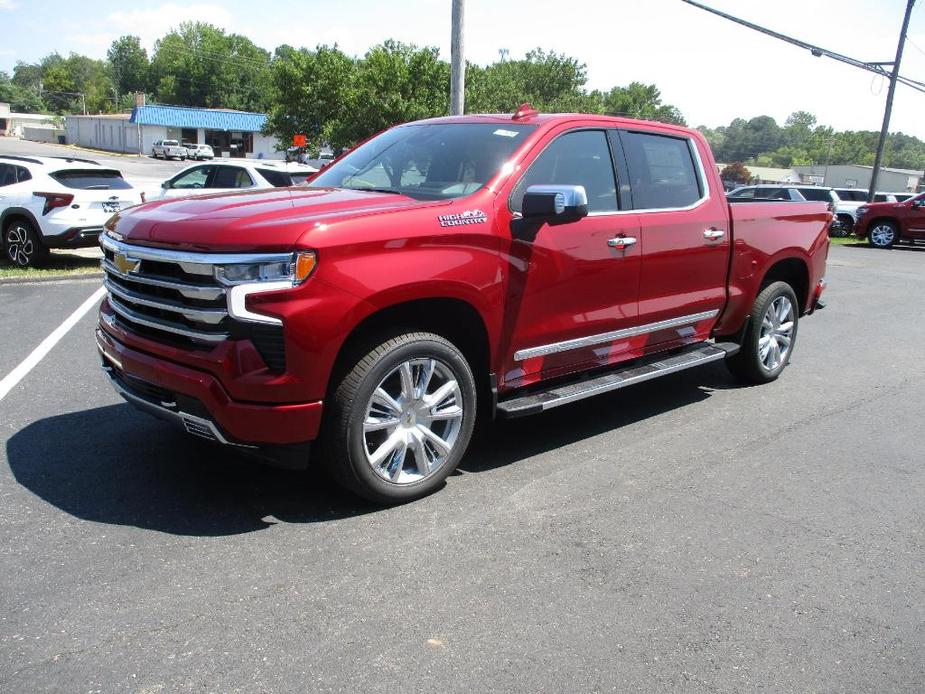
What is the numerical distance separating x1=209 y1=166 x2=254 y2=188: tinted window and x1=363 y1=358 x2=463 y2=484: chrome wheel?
437 inches

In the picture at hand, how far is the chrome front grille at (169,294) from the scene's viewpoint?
3621mm

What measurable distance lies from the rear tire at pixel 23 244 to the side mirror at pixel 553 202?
987cm

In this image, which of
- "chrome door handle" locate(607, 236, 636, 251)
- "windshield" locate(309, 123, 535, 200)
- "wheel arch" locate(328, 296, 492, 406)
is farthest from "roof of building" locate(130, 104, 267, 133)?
"wheel arch" locate(328, 296, 492, 406)

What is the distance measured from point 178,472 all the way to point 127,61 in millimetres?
153338

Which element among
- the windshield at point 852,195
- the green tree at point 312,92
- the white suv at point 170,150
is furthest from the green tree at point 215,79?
the windshield at point 852,195

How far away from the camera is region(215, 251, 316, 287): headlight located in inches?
140

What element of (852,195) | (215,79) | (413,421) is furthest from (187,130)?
(413,421)

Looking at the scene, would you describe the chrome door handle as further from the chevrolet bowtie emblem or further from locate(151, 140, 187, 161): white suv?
locate(151, 140, 187, 161): white suv

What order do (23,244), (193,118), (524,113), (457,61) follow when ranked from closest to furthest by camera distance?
(524,113) < (23,244) < (457,61) < (193,118)

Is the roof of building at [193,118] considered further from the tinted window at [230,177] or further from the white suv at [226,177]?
the tinted window at [230,177]

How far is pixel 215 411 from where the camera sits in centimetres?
362

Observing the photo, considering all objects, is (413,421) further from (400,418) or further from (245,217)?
(245,217)

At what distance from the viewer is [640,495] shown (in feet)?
14.4

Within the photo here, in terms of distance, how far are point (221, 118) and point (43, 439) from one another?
280ft
